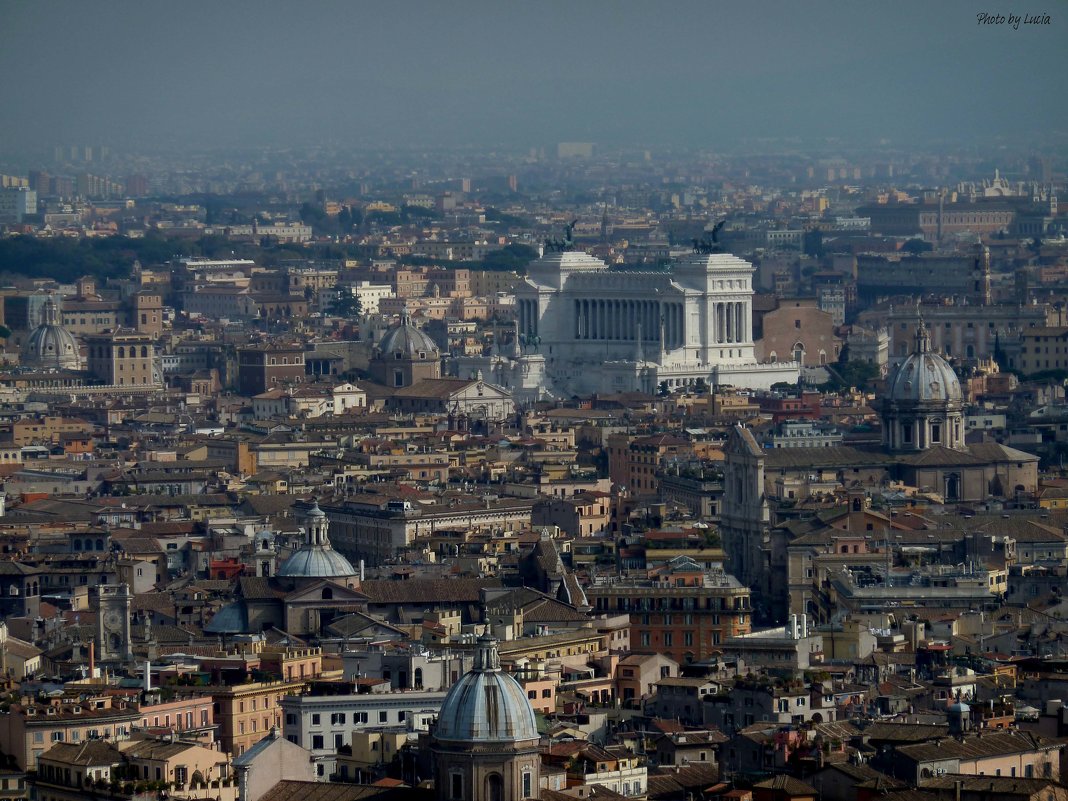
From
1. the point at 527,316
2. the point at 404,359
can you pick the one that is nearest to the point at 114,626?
the point at 404,359

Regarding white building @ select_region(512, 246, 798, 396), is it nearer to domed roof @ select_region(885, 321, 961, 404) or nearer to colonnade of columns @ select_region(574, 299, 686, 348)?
colonnade of columns @ select_region(574, 299, 686, 348)

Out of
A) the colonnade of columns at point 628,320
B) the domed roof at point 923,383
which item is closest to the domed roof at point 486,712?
the domed roof at point 923,383

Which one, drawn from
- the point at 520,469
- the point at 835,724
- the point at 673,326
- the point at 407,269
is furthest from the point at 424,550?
the point at 407,269

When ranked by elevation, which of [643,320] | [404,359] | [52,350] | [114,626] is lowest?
[52,350]

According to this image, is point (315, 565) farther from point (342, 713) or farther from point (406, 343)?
point (406, 343)

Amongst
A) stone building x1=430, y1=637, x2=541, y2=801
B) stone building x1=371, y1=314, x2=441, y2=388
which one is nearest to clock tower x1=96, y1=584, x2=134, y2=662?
stone building x1=430, y1=637, x2=541, y2=801

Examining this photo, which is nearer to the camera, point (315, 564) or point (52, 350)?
point (315, 564)

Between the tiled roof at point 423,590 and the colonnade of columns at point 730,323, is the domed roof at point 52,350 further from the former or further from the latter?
the tiled roof at point 423,590
